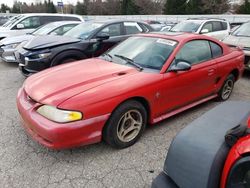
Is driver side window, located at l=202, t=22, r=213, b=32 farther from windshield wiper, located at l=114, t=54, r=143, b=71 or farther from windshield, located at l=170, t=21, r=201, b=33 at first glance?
windshield wiper, located at l=114, t=54, r=143, b=71


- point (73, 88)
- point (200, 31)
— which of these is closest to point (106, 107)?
point (73, 88)

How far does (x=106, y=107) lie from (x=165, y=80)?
103 centimetres

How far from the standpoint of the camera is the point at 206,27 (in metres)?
9.27

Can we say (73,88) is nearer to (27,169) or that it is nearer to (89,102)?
(89,102)

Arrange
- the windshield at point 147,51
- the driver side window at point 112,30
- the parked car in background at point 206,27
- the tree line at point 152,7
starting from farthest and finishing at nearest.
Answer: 1. the tree line at point 152,7
2. the parked car in background at point 206,27
3. the driver side window at point 112,30
4. the windshield at point 147,51

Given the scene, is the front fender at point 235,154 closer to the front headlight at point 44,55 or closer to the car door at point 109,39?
the front headlight at point 44,55

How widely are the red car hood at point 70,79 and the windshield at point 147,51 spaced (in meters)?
0.28

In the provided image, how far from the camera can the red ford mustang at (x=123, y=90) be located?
261 cm

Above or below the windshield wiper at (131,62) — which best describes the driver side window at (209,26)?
above

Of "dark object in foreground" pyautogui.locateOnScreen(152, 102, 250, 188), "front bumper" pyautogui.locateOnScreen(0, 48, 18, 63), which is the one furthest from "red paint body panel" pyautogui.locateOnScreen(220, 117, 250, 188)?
"front bumper" pyautogui.locateOnScreen(0, 48, 18, 63)

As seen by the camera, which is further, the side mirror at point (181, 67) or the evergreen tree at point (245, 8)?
the evergreen tree at point (245, 8)

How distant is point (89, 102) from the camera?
8.63 feet

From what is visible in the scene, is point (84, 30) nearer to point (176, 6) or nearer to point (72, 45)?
point (72, 45)

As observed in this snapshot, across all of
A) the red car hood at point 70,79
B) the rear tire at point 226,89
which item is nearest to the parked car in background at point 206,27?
the rear tire at point 226,89
